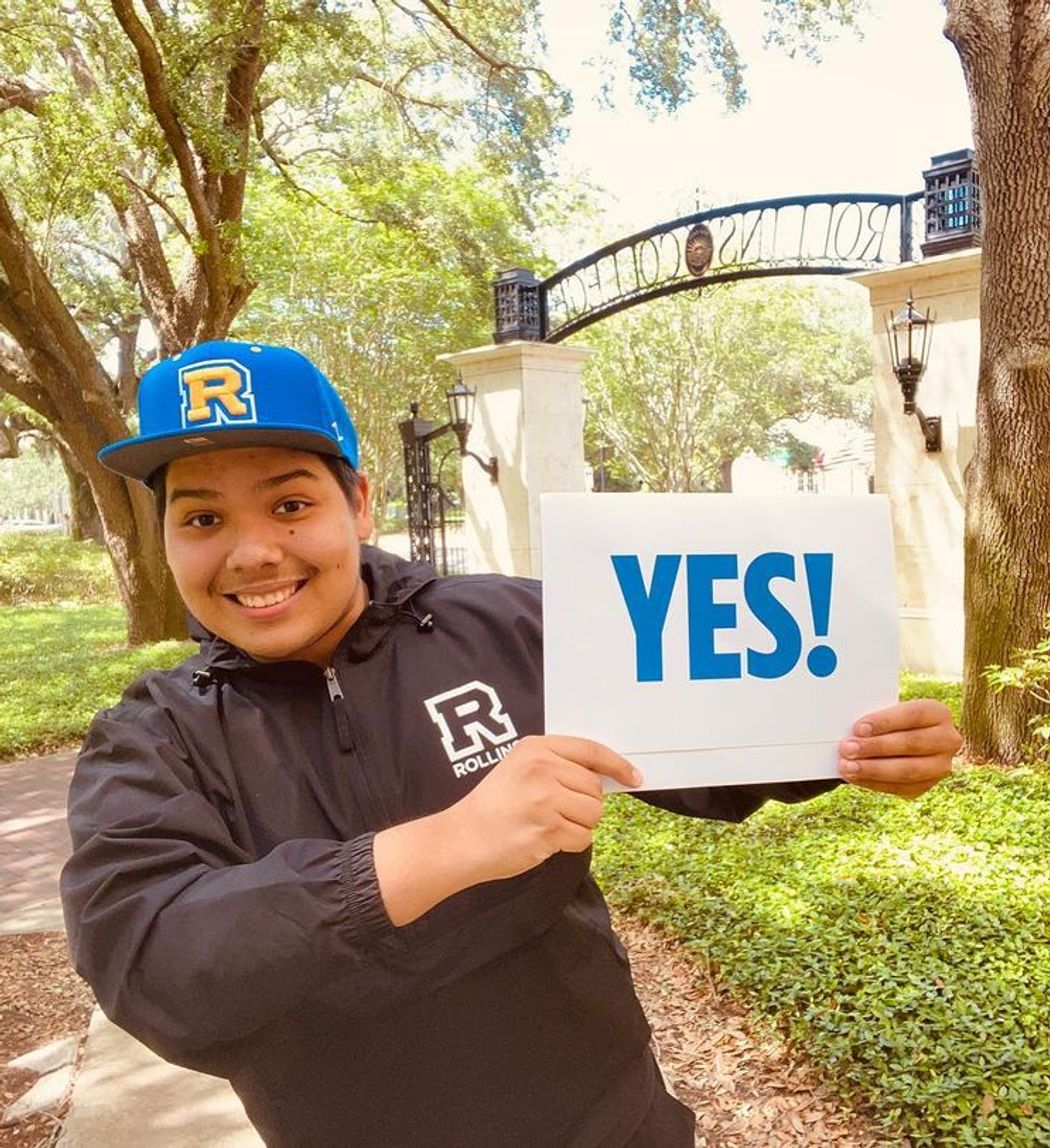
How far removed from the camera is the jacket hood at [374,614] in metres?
1.26

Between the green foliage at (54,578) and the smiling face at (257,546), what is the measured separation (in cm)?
1900

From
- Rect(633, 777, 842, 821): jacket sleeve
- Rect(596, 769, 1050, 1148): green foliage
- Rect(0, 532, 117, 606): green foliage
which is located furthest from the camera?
Rect(0, 532, 117, 606): green foliage

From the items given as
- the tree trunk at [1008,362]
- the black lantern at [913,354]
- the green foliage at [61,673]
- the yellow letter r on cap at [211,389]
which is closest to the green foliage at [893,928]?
the tree trunk at [1008,362]

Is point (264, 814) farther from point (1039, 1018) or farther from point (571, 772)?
point (1039, 1018)

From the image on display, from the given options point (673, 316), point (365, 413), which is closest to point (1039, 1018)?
point (365, 413)

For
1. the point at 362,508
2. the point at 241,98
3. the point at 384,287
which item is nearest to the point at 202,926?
the point at 362,508

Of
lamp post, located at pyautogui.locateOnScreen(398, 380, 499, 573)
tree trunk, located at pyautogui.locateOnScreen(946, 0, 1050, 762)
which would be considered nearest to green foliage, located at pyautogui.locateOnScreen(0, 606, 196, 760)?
lamp post, located at pyautogui.locateOnScreen(398, 380, 499, 573)

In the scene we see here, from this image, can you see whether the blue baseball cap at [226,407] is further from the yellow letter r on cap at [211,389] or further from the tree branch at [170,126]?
the tree branch at [170,126]

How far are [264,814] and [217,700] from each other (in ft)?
0.52

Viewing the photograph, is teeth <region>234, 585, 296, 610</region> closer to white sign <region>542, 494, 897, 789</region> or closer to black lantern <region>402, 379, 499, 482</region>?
white sign <region>542, 494, 897, 789</region>

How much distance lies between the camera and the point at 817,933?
3.37m

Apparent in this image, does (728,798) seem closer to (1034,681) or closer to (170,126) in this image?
(1034,681)

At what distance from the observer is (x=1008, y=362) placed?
4809 millimetres

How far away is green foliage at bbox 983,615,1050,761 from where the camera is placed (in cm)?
455
